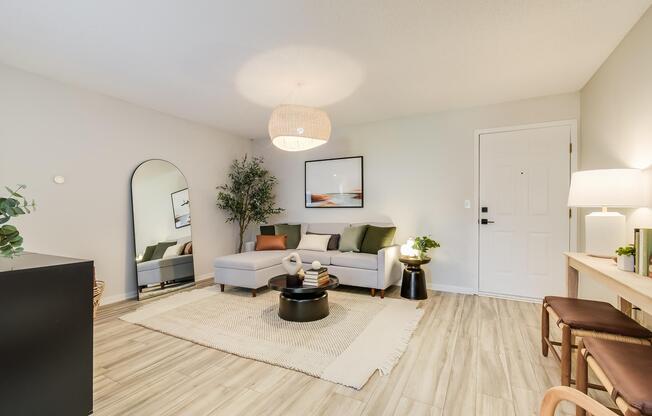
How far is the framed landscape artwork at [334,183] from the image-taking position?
15.2 ft

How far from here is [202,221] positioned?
15.4ft

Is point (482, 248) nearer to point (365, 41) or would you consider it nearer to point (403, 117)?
point (403, 117)

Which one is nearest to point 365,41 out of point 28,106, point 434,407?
point 434,407

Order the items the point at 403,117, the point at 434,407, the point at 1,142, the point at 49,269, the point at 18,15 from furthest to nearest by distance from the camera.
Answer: the point at 403,117, the point at 1,142, the point at 18,15, the point at 434,407, the point at 49,269

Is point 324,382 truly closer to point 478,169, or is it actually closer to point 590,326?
point 590,326

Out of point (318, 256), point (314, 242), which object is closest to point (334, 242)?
point (314, 242)

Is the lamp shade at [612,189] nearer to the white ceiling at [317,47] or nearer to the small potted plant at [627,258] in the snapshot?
the small potted plant at [627,258]

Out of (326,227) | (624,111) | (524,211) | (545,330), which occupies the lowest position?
(545,330)

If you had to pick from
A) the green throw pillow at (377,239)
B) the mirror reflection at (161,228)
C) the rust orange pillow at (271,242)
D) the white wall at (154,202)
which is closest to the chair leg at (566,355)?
the green throw pillow at (377,239)

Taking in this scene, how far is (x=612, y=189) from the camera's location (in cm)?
200

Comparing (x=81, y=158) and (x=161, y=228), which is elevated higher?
(x=81, y=158)

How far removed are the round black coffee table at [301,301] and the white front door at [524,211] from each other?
2.19 metres

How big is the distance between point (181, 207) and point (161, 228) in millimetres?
423

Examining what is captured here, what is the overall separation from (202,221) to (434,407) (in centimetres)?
403
